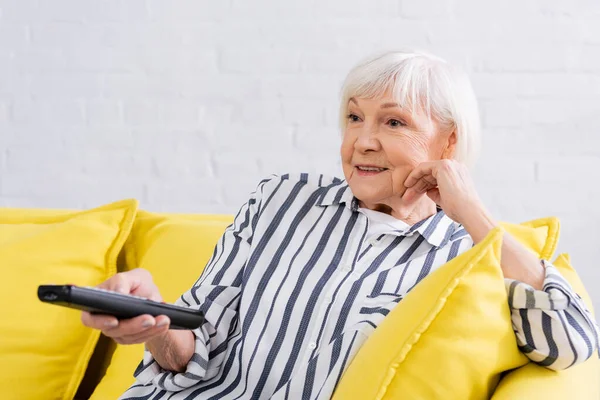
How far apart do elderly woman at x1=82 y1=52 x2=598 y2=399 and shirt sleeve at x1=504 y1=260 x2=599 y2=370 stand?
11 millimetres

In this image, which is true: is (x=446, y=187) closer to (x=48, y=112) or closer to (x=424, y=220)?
(x=424, y=220)

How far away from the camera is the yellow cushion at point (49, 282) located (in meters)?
1.76

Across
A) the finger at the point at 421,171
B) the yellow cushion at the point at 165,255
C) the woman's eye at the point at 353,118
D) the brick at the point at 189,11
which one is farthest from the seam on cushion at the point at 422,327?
the brick at the point at 189,11

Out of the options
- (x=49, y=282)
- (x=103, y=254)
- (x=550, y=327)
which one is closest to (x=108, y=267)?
(x=103, y=254)

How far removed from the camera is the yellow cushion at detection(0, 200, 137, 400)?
176cm

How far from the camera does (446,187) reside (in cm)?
151

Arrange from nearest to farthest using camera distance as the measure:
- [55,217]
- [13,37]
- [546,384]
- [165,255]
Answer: [546,384] → [165,255] → [55,217] → [13,37]

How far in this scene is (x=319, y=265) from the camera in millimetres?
1523

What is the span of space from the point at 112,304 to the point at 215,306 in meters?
0.41

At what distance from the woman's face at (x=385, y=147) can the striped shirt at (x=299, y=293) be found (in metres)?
0.06

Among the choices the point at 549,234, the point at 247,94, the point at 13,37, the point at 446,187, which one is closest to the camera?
the point at 446,187

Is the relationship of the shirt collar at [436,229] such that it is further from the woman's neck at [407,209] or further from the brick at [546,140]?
the brick at [546,140]

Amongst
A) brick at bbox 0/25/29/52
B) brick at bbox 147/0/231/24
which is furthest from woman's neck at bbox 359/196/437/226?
brick at bbox 0/25/29/52

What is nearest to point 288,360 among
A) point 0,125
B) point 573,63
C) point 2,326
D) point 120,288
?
point 120,288
